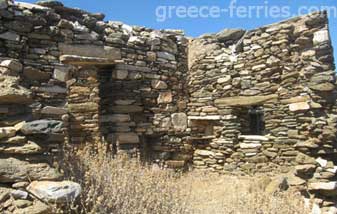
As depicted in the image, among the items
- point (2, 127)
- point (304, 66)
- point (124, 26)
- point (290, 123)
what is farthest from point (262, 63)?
point (2, 127)

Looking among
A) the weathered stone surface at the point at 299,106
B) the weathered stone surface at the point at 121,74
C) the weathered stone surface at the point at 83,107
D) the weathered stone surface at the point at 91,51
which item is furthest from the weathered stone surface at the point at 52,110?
the weathered stone surface at the point at 299,106

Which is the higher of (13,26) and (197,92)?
(13,26)

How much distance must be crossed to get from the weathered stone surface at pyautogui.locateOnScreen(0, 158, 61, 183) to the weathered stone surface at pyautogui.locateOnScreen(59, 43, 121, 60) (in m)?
3.66

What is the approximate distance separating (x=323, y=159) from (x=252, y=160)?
1.63 m

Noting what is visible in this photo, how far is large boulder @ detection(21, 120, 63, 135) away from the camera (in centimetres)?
361

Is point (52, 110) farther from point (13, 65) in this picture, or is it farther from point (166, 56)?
point (166, 56)

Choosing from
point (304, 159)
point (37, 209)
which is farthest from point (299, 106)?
point (37, 209)

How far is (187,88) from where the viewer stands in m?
9.26

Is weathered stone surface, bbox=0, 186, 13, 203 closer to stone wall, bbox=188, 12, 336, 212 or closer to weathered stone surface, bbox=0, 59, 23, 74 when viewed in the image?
weathered stone surface, bbox=0, 59, 23, 74

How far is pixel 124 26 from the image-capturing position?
8078 millimetres

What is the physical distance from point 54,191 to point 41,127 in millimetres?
877

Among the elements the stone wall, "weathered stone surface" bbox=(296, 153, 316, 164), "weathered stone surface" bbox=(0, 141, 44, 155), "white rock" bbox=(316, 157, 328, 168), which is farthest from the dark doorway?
"weathered stone surface" bbox=(0, 141, 44, 155)

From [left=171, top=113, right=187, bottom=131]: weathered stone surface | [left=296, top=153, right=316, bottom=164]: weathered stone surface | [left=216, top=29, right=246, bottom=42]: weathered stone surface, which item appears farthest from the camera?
[left=216, top=29, right=246, bottom=42]: weathered stone surface

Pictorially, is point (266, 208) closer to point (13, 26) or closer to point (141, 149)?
point (141, 149)
